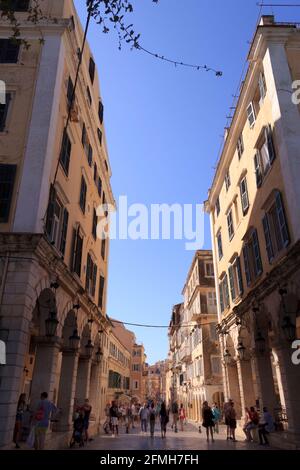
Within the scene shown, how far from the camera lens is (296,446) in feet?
39.1

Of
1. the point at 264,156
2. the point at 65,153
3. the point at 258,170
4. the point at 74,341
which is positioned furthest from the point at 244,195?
the point at 74,341

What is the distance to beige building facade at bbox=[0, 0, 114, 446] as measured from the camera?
11156mm

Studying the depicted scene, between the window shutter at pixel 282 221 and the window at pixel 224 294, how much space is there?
33.7 feet

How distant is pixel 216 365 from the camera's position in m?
33.7

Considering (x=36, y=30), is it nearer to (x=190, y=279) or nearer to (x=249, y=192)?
(x=249, y=192)

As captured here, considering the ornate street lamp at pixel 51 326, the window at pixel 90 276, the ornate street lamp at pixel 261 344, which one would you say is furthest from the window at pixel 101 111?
the ornate street lamp at pixel 261 344

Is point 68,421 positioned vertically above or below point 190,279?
below

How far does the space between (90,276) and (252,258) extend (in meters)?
9.14

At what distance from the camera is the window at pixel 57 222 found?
1335 centimetres

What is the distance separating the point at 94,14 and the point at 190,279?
3960cm

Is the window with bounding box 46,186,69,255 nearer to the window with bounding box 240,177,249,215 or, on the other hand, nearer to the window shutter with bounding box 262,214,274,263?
the window shutter with bounding box 262,214,274,263

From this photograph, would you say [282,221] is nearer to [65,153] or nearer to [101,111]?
[65,153]
